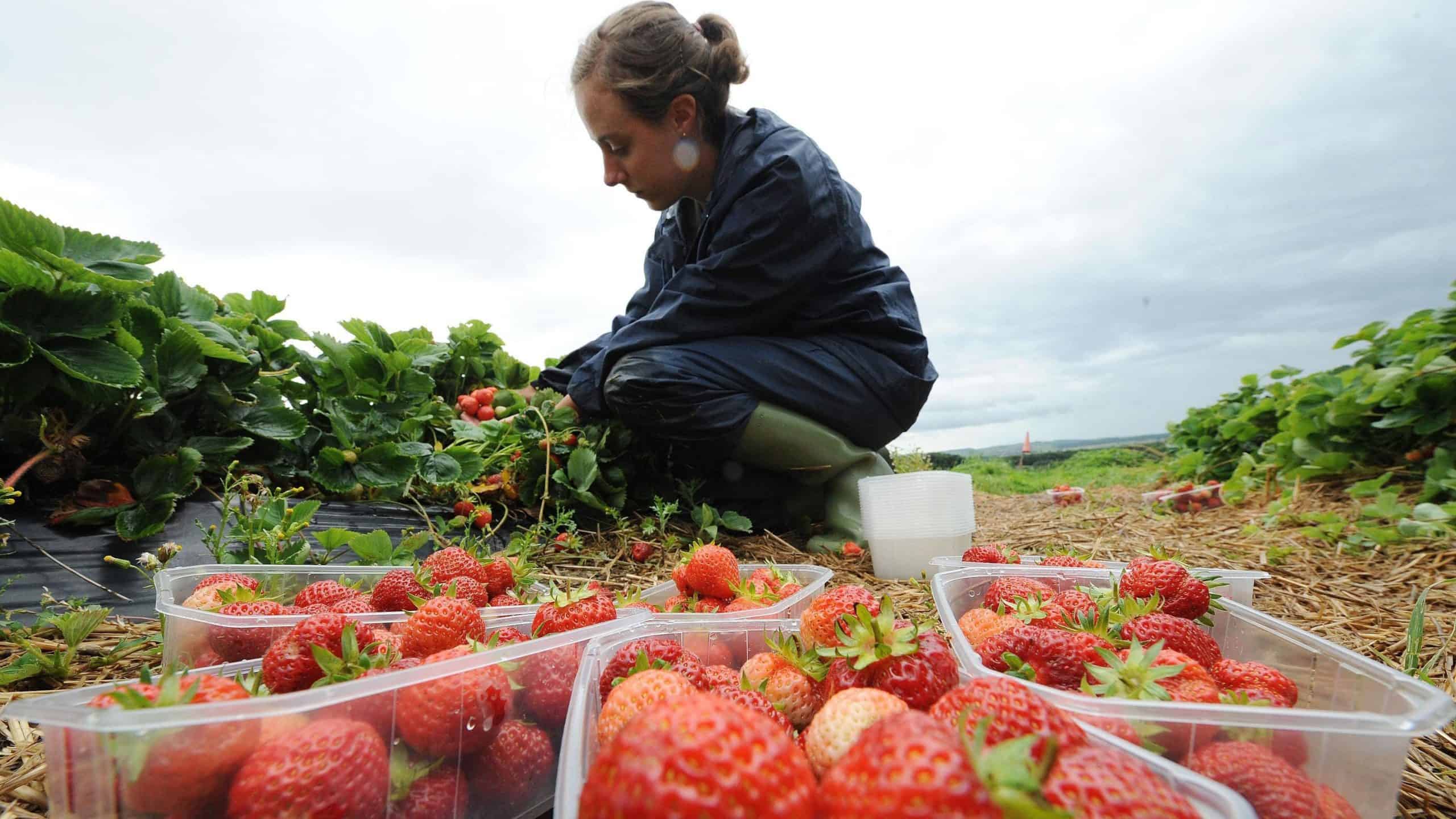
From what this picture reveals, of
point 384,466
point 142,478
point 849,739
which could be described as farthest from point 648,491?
point 849,739

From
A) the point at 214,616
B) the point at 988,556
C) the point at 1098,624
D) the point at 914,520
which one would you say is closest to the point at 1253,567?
the point at 914,520

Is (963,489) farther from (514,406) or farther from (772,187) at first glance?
(514,406)

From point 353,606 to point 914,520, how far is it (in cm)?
159

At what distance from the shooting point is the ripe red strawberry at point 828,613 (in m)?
0.93

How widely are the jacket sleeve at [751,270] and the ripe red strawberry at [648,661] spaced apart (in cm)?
171

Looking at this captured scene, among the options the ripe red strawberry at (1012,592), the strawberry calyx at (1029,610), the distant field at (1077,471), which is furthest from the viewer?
the distant field at (1077,471)

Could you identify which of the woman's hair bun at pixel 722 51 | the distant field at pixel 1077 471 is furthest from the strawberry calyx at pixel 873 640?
the distant field at pixel 1077 471

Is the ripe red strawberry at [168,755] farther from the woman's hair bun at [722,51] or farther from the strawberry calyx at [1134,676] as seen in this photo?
the woman's hair bun at [722,51]

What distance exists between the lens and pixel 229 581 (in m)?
1.19

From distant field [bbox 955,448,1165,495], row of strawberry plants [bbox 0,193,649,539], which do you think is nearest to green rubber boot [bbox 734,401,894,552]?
row of strawberry plants [bbox 0,193,649,539]

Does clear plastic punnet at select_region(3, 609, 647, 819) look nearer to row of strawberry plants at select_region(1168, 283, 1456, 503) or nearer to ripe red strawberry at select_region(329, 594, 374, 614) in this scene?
ripe red strawberry at select_region(329, 594, 374, 614)

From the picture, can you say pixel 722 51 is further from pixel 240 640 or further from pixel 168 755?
pixel 168 755

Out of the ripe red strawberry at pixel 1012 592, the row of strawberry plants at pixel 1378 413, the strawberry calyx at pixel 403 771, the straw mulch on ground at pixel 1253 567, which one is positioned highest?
the row of strawberry plants at pixel 1378 413

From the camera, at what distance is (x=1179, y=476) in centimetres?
533
